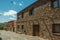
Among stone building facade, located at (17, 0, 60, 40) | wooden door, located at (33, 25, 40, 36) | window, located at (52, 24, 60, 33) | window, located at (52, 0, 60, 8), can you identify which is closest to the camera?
window, located at (52, 24, 60, 33)

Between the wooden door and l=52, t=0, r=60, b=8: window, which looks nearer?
l=52, t=0, r=60, b=8: window

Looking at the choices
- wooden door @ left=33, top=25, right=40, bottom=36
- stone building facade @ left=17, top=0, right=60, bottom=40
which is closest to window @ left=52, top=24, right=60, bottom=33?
stone building facade @ left=17, top=0, right=60, bottom=40

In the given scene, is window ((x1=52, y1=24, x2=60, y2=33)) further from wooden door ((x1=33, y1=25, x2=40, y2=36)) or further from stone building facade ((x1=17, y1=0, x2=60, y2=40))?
wooden door ((x1=33, y1=25, x2=40, y2=36))

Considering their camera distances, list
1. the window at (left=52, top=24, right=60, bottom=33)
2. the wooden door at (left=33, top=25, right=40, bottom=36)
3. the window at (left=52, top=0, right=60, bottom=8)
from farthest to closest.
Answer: the wooden door at (left=33, top=25, right=40, bottom=36) < the window at (left=52, top=0, right=60, bottom=8) < the window at (left=52, top=24, right=60, bottom=33)

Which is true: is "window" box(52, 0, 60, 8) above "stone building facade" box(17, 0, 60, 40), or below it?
above

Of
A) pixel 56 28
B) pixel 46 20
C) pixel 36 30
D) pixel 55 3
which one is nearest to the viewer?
pixel 56 28

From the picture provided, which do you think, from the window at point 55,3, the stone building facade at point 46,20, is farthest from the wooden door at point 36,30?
the window at point 55,3

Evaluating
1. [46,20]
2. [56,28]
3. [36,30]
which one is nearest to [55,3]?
[46,20]

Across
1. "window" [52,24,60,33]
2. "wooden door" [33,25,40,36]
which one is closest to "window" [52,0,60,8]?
"window" [52,24,60,33]

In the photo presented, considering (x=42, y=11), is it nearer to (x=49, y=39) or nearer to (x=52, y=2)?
(x=52, y=2)

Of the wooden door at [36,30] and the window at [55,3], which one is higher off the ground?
Answer: the window at [55,3]

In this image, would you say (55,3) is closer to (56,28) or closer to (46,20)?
(46,20)

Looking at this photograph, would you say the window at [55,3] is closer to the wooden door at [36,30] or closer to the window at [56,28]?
the window at [56,28]

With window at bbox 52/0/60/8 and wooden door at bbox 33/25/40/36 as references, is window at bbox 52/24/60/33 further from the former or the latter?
wooden door at bbox 33/25/40/36
